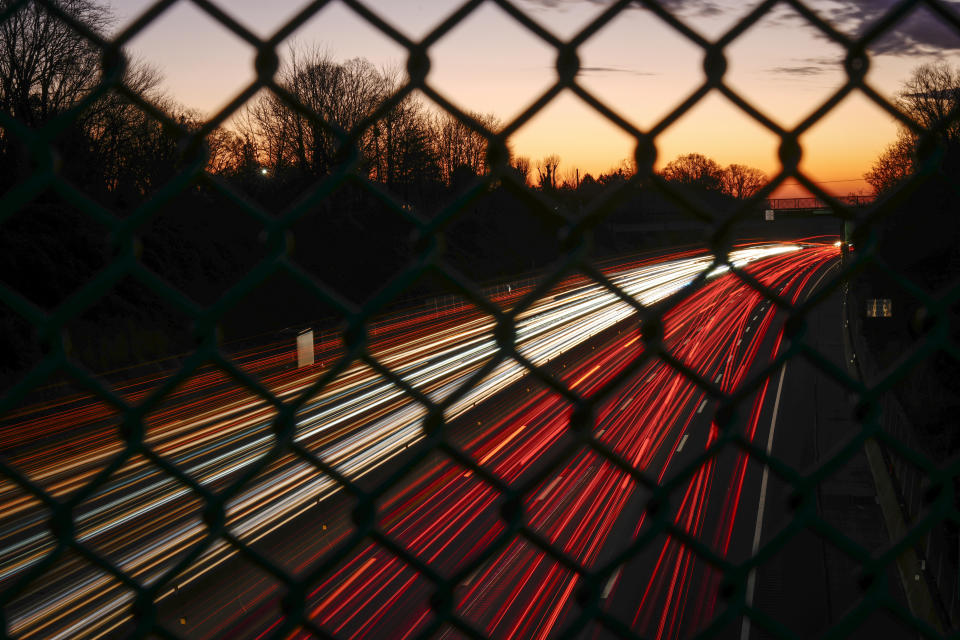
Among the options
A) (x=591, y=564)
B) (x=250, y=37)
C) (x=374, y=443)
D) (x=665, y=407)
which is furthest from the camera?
(x=665, y=407)

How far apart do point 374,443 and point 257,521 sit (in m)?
3.61

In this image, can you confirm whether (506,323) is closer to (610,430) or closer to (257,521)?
(257,521)

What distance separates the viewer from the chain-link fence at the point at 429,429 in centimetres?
135

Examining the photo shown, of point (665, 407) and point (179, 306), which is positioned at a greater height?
point (179, 306)

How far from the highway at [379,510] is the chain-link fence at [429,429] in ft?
0.24

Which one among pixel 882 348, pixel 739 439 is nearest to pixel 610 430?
pixel 882 348

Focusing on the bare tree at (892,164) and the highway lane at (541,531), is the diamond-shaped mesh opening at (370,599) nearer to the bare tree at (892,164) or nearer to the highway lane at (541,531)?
the highway lane at (541,531)

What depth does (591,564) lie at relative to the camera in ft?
46.0

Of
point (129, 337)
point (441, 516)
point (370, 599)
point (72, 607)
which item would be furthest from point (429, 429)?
point (129, 337)

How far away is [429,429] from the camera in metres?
1.44

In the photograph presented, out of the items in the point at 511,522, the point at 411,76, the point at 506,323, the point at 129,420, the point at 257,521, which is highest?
the point at 411,76

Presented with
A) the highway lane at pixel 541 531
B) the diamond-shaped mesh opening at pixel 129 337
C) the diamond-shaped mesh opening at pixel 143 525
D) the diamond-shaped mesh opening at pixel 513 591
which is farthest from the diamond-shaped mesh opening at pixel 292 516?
the diamond-shaped mesh opening at pixel 129 337

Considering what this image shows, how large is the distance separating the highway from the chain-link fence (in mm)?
73

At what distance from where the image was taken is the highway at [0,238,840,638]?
33.2 feet
